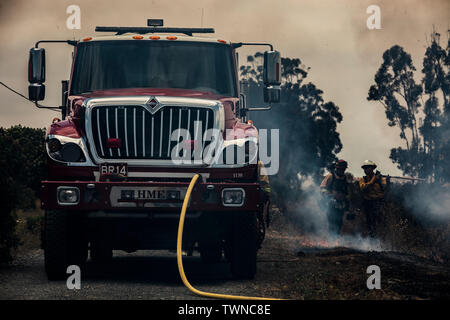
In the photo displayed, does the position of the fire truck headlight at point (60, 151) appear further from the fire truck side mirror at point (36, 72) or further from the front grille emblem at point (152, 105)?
the fire truck side mirror at point (36, 72)

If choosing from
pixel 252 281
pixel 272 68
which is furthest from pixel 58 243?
pixel 272 68

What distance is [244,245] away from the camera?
32.8ft

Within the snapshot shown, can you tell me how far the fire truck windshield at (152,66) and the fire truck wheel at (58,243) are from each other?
209 centimetres

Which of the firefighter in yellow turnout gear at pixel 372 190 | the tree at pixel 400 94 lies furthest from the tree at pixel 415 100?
the firefighter in yellow turnout gear at pixel 372 190

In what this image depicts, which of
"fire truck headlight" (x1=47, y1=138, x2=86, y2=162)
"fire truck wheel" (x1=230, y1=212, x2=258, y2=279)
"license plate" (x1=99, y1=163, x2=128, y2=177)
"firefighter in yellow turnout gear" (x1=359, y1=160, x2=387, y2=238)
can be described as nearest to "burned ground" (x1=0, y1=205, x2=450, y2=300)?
"fire truck wheel" (x1=230, y1=212, x2=258, y2=279)

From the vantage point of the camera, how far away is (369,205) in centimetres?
1739

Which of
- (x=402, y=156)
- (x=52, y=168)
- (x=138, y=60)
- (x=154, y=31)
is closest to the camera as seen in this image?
(x=52, y=168)

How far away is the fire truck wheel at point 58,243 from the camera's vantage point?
31.2 ft

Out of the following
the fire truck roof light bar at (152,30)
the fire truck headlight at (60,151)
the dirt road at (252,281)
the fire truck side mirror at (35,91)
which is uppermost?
the fire truck roof light bar at (152,30)

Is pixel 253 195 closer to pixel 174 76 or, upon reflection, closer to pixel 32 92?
pixel 174 76

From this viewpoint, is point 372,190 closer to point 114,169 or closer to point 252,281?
point 252,281

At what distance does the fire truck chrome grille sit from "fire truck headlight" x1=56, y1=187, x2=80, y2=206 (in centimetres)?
61
